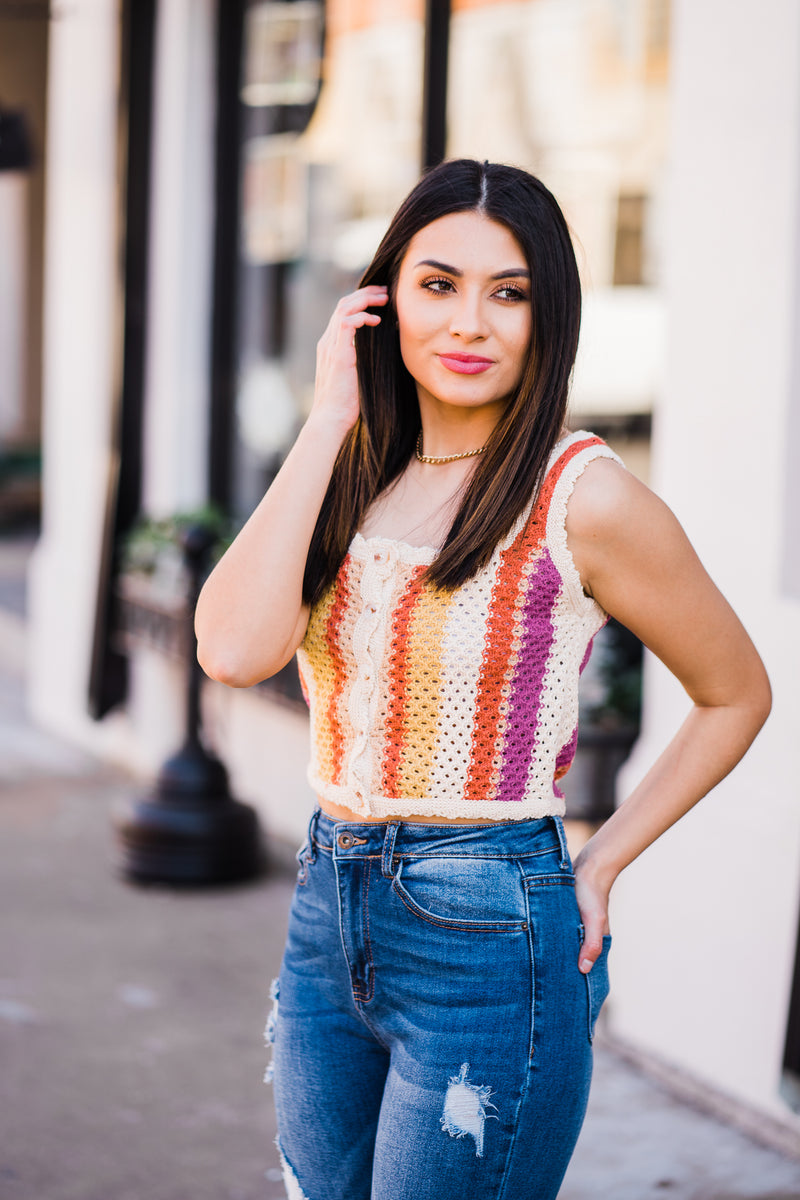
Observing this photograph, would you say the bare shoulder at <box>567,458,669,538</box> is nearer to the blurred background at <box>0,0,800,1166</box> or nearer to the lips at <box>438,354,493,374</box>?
the lips at <box>438,354,493,374</box>

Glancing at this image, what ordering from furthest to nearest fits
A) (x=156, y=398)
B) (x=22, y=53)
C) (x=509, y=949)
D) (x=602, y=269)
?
(x=22, y=53) → (x=156, y=398) → (x=602, y=269) → (x=509, y=949)

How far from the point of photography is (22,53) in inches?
604

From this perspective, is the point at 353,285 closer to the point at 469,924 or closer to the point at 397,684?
the point at 397,684

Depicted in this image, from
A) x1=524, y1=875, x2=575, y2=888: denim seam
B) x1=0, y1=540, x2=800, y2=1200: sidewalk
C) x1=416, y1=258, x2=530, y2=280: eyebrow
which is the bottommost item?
x1=0, y1=540, x2=800, y2=1200: sidewalk

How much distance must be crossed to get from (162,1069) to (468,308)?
270 centimetres

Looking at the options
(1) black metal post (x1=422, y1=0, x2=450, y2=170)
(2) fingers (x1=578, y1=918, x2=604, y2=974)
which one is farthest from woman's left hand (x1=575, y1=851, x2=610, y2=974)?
(1) black metal post (x1=422, y1=0, x2=450, y2=170)

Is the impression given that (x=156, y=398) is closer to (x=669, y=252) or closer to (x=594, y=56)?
(x=594, y=56)

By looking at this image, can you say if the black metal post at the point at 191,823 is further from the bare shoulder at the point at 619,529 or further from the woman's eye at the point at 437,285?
the bare shoulder at the point at 619,529

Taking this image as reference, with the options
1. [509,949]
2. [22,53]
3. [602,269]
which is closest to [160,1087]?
[509,949]

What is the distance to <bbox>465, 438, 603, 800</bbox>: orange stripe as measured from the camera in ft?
5.57

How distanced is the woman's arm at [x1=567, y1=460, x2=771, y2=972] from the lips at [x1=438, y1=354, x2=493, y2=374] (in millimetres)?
185

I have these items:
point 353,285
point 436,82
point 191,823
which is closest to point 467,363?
point 191,823

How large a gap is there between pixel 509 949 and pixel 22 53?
51.3 ft

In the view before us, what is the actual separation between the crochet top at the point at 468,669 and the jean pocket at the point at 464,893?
7 centimetres
